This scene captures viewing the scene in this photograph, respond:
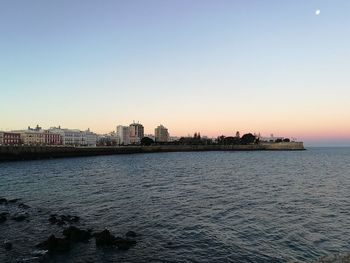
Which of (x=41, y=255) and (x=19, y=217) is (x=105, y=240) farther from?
(x=19, y=217)

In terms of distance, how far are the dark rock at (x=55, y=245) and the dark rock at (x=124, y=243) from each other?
293 centimetres

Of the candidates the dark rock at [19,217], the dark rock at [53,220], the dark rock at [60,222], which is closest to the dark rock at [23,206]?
the dark rock at [19,217]

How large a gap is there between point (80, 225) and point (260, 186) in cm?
3106

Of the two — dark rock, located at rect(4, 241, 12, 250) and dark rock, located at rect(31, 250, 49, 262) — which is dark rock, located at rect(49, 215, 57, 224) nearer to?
dark rock, located at rect(4, 241, 12, 250)

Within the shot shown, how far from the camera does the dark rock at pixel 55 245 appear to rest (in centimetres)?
2099

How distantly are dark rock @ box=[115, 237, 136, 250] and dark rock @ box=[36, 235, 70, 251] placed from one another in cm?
293

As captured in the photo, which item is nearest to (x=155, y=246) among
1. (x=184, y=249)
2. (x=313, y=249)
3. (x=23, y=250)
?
(x=184, y=249)

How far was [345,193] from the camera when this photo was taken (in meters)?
45.1

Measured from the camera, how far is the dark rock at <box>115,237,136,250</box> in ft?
70.3

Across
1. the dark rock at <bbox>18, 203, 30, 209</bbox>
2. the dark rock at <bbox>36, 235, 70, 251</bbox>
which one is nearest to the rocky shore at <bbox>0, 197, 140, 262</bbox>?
the dark rock at <bbox>36, 235, 70, 251</bbox>

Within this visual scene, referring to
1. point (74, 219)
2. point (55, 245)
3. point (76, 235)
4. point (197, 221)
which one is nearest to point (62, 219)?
point (74, 219)

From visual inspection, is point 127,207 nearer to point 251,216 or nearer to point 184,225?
point 184,225

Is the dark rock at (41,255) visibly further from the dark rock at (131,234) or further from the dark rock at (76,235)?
the dark rock at (131,234)

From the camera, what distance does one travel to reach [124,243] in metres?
21.9
